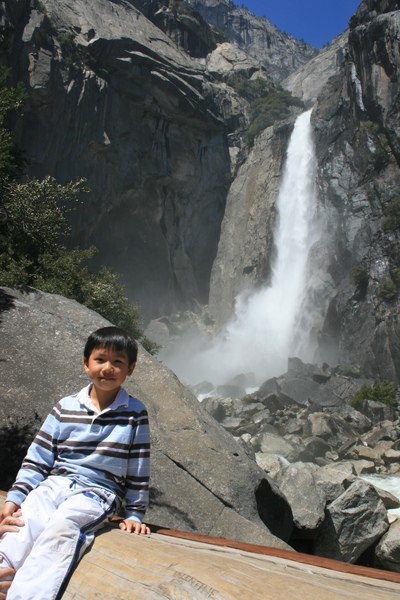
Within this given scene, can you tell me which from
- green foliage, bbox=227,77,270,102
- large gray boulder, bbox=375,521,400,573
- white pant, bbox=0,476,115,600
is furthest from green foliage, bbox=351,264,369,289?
green foliage, bbox=227,77,270,102

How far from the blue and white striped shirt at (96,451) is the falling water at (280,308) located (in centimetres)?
2928

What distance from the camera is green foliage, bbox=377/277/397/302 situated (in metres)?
25.0

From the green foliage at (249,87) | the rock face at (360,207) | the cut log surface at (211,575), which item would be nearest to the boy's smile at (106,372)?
the cut log surface at (211,575)

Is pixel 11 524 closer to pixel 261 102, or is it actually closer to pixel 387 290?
pixel 387 290

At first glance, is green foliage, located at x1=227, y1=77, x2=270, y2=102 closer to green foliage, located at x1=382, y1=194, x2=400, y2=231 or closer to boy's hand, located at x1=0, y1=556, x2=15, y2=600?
green foliage, located at x1=382, y1=194, x2=400, y2=231

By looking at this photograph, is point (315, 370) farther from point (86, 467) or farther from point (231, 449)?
point (86, 467)

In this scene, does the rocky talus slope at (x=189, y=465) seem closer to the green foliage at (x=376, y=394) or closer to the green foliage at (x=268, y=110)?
the green foliage at (x=376, y=394)

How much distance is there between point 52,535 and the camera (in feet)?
6.31

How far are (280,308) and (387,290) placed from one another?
36.5 feet

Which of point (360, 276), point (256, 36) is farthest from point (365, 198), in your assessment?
point (256, 36)

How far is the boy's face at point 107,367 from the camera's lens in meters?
2.57

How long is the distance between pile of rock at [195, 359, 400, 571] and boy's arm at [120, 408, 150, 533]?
5.51m

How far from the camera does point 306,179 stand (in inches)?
1460

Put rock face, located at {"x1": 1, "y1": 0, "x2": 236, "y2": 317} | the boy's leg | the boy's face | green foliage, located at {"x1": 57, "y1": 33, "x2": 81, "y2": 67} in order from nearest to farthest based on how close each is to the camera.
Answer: the boy's leg
the boy's face
rock face, located at {"x1": 1, "y1": 0, "x2": 236, "y2": 317}
green foliage, located at {"x1": 57, "y1": 33, "x2": 81, "y2": 67}
